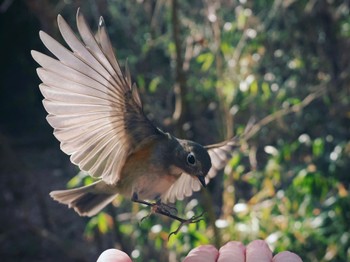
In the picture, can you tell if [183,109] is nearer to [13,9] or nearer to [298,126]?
[298,126]

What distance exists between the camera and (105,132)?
6.31 ft

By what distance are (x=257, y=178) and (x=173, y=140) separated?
56.5 inches

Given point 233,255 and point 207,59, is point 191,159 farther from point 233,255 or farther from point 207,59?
point 207,59

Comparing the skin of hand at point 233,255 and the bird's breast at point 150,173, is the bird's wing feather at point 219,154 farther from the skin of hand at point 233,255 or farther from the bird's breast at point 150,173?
the skin of hand at point 233,255

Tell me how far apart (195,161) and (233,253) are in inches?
16.0

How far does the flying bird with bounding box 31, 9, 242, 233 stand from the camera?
1.68 m

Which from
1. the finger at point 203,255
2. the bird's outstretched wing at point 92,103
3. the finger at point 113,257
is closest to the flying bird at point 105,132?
the bird's outstretched wing at point 92,103

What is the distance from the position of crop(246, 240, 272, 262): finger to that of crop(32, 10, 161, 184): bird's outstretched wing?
0.52 m

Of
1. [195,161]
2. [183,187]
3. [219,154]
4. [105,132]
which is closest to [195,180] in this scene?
[183,187]

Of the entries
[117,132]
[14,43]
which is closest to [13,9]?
[14,43]

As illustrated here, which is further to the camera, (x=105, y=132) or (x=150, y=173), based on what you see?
(x=150, y=173)

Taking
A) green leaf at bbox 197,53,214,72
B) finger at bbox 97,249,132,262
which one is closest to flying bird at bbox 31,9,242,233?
finger at bbox 97,249,132,262

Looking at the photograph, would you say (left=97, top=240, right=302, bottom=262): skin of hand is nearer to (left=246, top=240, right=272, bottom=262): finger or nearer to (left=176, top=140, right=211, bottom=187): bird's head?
(left=246, top=240, right=272, bottom=262): finger

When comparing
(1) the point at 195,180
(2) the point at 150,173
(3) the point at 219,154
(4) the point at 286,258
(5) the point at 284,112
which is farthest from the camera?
(5) the point at 284,112
